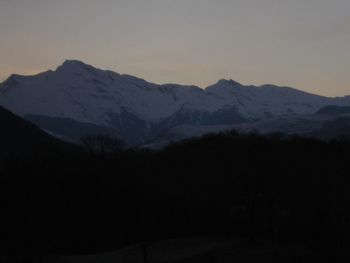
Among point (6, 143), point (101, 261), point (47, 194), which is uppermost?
point (6, 143)

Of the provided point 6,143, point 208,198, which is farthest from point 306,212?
point 6,143

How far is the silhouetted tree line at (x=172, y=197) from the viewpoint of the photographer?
73875 mm

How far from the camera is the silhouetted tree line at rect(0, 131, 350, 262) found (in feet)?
242

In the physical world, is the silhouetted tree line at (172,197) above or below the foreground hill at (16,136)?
below

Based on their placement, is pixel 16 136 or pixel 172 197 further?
pixel 16 136

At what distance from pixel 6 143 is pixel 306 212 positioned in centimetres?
11140

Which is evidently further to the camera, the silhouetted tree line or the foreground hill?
the foreground hill

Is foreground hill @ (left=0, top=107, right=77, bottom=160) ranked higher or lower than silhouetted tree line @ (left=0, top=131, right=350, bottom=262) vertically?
higher

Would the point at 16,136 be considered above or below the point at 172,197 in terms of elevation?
above

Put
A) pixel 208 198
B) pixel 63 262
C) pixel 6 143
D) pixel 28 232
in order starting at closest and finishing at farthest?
1. pixel 63 262
2. pixel 28 232
3. pixel 208 198
4. pixel 6 143

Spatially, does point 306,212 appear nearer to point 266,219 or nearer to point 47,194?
point 266,219

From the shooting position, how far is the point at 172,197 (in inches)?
3238

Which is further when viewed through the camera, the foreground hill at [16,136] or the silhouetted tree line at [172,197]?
the foreground hill at [16,136]

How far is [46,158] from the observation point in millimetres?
84500
